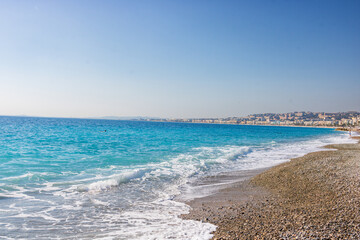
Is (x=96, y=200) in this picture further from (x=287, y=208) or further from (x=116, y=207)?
(x=287, y=208)

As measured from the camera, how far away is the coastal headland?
5.47m

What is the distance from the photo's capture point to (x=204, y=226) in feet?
20.6

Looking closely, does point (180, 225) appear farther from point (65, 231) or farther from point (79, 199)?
point (79, 199)

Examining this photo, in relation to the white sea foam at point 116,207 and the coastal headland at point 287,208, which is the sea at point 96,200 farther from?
the coastal headland at point 287,208

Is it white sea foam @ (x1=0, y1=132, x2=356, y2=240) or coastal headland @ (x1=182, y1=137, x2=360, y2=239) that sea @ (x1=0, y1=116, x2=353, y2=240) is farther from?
coastal headland @ (x1=182, y1=137, x2=360, y2=239)

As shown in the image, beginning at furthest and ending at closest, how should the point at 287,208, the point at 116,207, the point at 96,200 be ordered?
the point at 96,200 < the point at 116,207 < the point at 287,208

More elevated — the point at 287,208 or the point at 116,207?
the point at 287,208

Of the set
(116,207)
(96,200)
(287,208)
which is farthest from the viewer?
(96,200)

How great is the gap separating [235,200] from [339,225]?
11.6 feet

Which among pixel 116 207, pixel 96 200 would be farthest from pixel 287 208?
pixel 96 200

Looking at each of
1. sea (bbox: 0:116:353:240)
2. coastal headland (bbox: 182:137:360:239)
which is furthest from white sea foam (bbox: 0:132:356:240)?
coastal headland (bbox: 182:137:360:239)

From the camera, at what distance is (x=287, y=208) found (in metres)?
7.29

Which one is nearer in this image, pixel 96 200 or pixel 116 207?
pixel 116 207

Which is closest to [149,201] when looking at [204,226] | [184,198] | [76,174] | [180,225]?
[184,198]
